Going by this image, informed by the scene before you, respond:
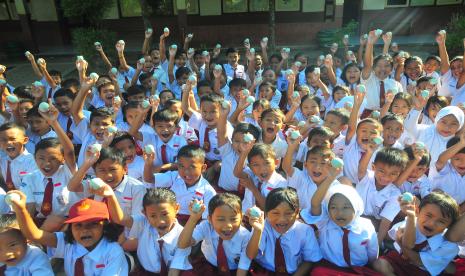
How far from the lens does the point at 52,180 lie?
2.99 metres

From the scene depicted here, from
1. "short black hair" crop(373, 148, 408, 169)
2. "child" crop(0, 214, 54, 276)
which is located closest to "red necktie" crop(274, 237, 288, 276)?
"short black hair" crop(373, 148, 408, 169)

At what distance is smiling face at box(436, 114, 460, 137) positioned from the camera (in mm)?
3430

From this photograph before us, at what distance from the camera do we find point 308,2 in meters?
12.3

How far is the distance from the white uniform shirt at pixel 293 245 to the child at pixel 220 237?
0.15 metres

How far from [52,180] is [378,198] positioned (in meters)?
2.72

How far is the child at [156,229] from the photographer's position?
2.39 meters

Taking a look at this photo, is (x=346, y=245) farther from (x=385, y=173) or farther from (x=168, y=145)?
(x=168, y=145)

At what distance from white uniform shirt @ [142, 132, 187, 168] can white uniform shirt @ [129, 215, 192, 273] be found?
1193mm

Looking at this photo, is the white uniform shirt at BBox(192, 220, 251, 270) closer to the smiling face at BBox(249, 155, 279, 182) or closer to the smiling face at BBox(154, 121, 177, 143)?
the smiling face at BBox(249, 155, 279, 182)

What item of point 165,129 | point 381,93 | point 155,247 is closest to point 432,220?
point 155,247

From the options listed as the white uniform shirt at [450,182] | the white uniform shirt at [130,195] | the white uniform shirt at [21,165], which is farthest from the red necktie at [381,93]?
the white uniform shirt at [21,165]

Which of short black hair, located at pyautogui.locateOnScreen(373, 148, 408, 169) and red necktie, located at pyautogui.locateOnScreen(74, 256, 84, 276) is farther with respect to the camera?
short black hair, located at pyautogui.locateOnScreen(373, 148, 408, 169)

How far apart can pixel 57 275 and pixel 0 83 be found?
2608 millimetres

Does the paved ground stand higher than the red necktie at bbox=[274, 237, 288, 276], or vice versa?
the paved ground
